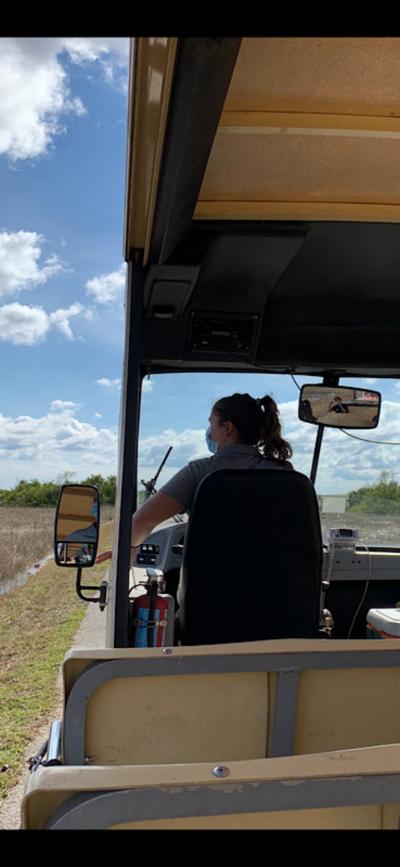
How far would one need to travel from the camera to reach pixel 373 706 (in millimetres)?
1665

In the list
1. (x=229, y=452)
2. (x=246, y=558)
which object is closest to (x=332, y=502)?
(x=229, y=452)

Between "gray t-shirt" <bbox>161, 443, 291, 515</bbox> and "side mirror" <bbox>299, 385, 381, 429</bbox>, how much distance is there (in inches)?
27.9

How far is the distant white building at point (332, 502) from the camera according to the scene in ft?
12.3

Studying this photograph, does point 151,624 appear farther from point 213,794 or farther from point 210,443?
point 213,794

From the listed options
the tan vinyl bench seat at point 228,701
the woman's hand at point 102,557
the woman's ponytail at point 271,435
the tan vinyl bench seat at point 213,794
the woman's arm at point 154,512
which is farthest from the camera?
the woman's ponytail at point 271,435

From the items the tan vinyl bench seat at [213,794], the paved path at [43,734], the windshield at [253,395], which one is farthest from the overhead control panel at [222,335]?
the tan vinyl bench seat at [213,794]

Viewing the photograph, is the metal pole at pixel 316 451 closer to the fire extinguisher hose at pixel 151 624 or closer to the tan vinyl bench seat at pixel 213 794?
the fire extinguisher hose at pixel 151 624

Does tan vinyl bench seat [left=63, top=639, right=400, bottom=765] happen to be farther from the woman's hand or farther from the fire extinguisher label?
the woman's hand

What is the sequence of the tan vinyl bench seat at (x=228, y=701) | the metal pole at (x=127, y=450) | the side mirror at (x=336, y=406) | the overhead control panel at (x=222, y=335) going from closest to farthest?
the tan vinyl bench seat at (x=228, y=701), the metal pole at (x=127, y=450), the overhead control panel at (x=222, y=335), the side mirror at (x=336, y=406)

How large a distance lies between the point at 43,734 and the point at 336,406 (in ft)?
14.2

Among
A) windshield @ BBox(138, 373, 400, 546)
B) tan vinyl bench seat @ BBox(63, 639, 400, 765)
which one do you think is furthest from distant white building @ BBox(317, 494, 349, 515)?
tan vinyl bench seat @ BBox(63, 639, 400, 765)

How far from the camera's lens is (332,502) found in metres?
3.78

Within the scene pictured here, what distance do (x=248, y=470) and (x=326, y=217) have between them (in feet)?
3.26

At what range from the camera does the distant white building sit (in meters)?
3.76
